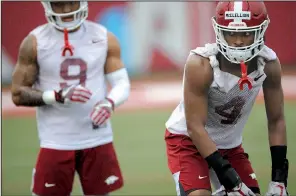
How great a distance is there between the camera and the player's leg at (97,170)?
4.93 metres

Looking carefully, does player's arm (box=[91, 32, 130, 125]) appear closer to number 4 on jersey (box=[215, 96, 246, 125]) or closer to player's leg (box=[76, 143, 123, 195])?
player's leg (box=[76, 143, 123, 195])

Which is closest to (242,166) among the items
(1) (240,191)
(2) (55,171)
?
(1) (240,191)

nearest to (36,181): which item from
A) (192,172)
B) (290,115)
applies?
(192,172)

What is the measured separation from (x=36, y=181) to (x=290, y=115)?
16.2 ft

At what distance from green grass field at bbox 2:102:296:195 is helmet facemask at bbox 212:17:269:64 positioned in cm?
201

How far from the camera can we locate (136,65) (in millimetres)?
12312

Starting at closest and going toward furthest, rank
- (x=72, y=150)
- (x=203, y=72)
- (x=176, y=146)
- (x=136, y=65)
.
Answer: (x=203, y=72)
(x=176, y=146)
(x=72, y=150)
(x=136, y=65)

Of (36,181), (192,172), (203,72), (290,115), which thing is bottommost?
(290,115)

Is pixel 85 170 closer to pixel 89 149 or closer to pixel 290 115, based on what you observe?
pixel 89 149

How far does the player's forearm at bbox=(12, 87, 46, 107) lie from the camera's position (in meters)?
4.88

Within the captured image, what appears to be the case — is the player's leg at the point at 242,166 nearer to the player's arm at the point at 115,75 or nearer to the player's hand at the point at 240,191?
the player's hand at the point at 240,191

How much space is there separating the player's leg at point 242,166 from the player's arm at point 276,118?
162 millimetres

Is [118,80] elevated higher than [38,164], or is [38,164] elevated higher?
[118,80]

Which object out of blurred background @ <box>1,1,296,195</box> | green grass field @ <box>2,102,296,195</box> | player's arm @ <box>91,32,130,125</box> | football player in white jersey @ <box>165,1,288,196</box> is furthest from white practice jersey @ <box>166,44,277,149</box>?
blurred background @ <box>1,1,296,195</box>
